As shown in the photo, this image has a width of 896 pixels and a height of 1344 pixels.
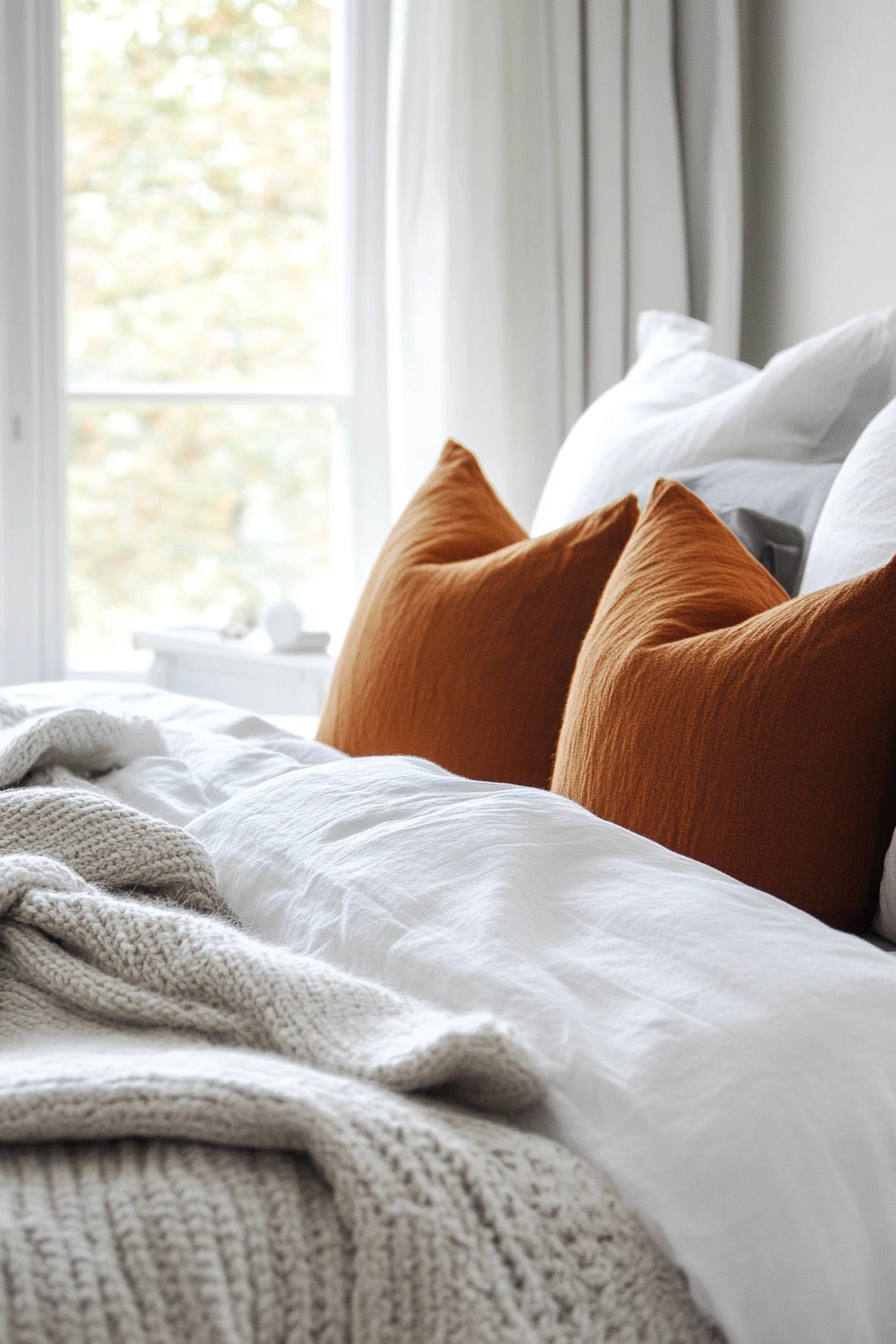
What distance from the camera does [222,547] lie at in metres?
3.05

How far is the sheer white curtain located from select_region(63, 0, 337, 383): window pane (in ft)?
1.05

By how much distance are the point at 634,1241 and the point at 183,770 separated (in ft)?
2.49

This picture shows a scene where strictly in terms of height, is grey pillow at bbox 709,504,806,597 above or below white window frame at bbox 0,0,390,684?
below

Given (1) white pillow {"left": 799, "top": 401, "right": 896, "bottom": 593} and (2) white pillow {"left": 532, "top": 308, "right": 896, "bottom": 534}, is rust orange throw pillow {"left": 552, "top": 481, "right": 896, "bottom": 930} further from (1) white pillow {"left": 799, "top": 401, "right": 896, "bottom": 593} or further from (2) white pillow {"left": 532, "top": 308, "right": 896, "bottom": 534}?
(2) white pillow {"left": 532, "top": 308, "right": 896, "bottom": 534}

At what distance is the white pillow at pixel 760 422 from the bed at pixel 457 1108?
90cm

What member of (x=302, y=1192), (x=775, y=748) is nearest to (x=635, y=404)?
(x=775, y=748)

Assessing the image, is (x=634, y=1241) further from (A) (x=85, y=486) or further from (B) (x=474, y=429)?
(A) (x=85, y=486)

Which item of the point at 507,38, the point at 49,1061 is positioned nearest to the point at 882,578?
the point at 49,1061

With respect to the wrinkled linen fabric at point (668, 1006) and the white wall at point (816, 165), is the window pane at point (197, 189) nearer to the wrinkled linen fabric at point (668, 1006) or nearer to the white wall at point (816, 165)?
the white wall at point (816, 165)

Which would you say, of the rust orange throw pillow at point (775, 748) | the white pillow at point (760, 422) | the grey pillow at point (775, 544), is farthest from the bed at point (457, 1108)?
the white pillow at point (760, 422)

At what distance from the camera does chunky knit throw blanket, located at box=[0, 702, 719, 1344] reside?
46 centimetres

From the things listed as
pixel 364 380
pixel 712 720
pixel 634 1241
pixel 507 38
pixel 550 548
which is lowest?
pixel 634 1241

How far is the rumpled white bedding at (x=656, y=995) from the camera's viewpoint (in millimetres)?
509

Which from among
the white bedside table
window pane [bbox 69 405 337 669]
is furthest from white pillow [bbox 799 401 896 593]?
window pane [bbox 69 405 337 669]
